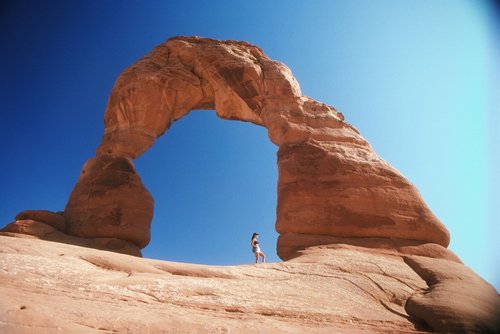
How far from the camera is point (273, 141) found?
1216 cm

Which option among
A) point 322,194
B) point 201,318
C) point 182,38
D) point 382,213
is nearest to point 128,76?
point 182,38

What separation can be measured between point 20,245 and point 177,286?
282cm

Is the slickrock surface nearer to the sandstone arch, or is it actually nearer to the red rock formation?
the sandstone arch

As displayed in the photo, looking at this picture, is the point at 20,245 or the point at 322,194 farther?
the point at 322,194

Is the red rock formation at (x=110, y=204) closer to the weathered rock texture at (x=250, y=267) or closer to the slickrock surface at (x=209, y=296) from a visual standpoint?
the weathered rock texture at (x=250, y=267)

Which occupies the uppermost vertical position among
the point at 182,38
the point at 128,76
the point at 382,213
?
the point at 182,38

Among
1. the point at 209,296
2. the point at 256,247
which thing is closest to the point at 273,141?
the point at 256,247

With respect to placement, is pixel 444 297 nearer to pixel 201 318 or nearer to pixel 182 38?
pixel 201 318

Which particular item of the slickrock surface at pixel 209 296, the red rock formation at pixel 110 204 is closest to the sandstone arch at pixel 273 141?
the red rock formation at pixel 110 204

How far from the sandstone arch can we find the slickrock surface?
1866 millimetres

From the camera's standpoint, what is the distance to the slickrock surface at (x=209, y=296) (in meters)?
3.82

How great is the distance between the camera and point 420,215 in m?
9.36

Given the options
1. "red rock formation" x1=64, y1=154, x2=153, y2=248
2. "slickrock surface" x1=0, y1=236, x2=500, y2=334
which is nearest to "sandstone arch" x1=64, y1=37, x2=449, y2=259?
"red rock formation" x1=64, y1=154, x2=153, y2=248

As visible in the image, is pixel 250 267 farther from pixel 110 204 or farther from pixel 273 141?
pixel 110 204
